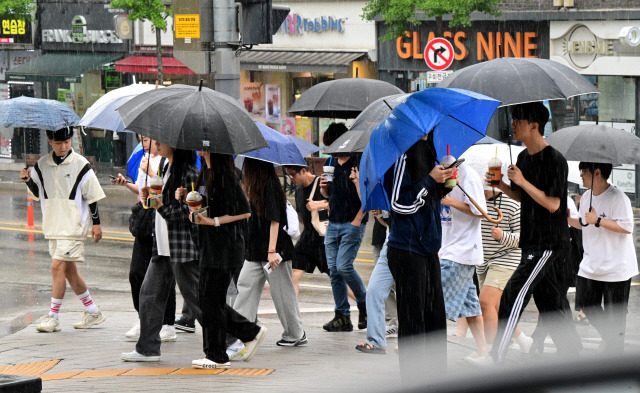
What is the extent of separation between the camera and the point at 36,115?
876 centimetres

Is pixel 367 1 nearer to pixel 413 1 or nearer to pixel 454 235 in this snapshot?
pixel 413 1

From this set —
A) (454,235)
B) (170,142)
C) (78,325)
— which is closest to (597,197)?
(454,235)

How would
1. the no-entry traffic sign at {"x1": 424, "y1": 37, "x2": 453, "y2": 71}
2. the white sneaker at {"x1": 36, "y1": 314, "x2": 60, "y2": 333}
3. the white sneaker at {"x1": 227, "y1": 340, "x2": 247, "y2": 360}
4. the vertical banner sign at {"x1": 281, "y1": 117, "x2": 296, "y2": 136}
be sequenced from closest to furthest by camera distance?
the white sneaker at {"x1": 227, "y1": 340, "x2": 247, "y2": 360} < the white sneaker at {"x1": 36, "y1": 314, "x2": 60, "y2": 333} < the no-entry traffic sign at {"x1": 424, "y1": 37, "x2": 453, "y2": 71} < the vertical banner sign at {"x1": 281, "y1": 117, "x2": 296, "y2": 136}

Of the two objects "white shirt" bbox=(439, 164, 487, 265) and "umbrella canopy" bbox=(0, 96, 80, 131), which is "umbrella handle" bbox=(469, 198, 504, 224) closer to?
"white shirt" bbox=(439, 164, 487, 265)

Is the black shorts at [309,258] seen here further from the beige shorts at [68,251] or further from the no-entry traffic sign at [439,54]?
the no-entry traffic sign at [439,54]

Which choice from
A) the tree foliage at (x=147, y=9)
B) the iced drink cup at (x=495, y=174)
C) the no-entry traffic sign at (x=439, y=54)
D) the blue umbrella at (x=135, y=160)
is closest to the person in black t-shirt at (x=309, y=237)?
the blue umbrella at (x=135, y=160)

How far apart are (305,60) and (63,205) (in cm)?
1969

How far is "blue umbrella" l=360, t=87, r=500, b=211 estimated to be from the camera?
5.54 m

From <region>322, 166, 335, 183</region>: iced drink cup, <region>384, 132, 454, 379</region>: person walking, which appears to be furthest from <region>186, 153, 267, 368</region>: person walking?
<region>322, 166, 335, 183</region>: iced drink cup

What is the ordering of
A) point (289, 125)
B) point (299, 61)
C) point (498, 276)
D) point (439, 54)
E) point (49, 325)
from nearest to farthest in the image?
point (498, 276), point (49, 325), point (439, 54), point (299, 61), point (289, 125)

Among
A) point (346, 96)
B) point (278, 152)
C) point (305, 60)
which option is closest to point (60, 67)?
point (305, 60)

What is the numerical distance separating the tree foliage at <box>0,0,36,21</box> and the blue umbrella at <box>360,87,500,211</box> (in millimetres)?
28009

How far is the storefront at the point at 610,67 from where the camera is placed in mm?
21797

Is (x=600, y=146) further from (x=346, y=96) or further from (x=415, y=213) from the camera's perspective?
(x=346, y=96)
